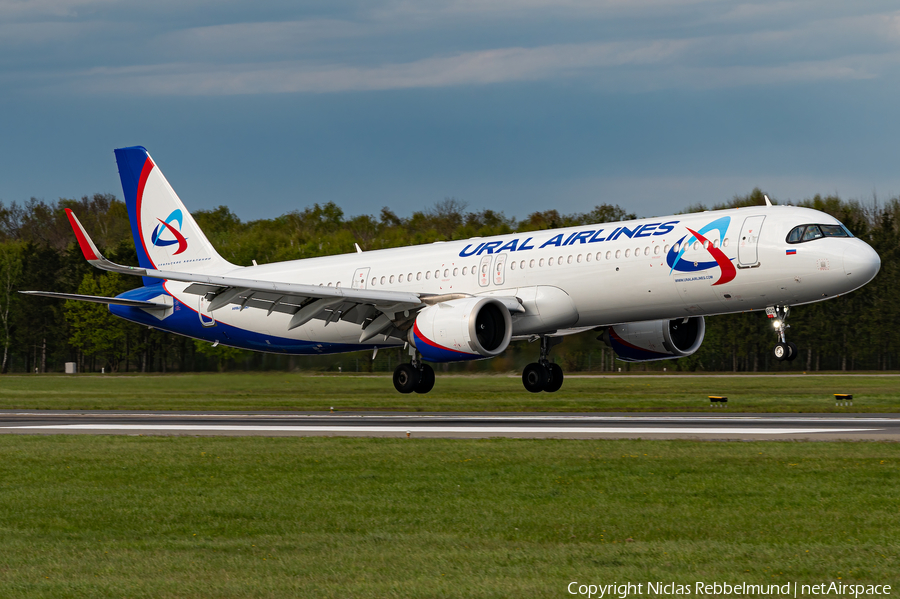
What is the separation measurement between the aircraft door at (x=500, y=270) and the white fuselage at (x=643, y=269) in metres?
0.04

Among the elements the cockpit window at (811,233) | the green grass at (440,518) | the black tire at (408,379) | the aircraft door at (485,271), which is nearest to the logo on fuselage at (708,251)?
the cockpit window at (811,233)

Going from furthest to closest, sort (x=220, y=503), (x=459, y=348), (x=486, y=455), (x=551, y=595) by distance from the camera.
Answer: (x=459, y=348) < (x=486, y=455) < (x=220, y=503) < (x=551, y=595)

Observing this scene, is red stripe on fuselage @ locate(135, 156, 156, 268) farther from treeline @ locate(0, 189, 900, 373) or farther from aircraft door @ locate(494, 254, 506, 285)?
aircraft door @ locate(494, 254, 506, 285)

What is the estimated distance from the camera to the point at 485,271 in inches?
1321

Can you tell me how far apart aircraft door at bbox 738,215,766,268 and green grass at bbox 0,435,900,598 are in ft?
33.2

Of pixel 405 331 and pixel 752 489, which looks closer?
pixel 752 489

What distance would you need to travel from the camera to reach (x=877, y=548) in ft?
34.3

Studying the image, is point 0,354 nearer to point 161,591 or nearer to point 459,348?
point 459,348

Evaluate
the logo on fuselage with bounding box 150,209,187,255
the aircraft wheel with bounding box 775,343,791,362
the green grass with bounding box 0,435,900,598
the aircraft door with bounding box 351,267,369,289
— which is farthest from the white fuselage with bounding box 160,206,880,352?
the green grass with bounding box 0,435,900,598

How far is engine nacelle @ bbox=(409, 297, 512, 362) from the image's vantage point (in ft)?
100

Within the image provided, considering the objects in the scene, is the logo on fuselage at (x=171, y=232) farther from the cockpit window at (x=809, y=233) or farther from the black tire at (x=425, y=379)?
the cockpit window at (x=809, y=233)

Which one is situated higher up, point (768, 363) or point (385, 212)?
point (385, 212)

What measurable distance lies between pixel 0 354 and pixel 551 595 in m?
88.0

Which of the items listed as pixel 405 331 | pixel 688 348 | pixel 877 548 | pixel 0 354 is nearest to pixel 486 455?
pixel 877 548
